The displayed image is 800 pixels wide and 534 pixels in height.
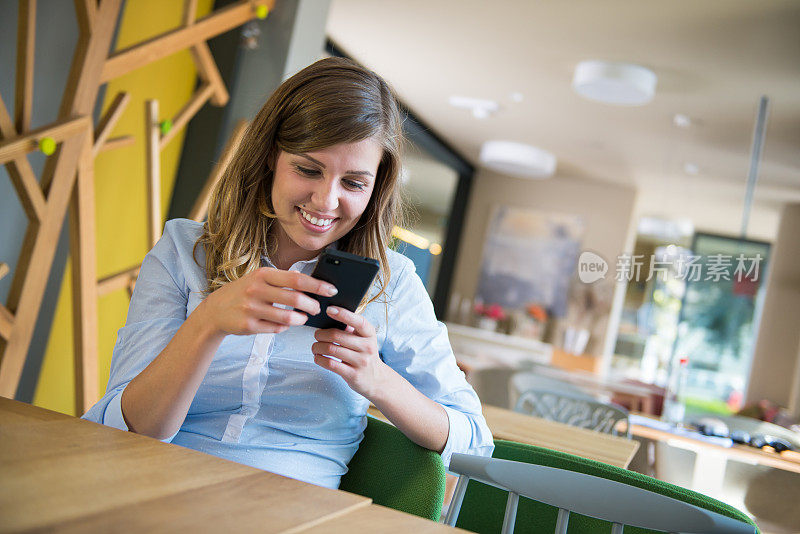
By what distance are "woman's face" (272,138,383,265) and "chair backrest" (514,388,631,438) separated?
2.12 metres

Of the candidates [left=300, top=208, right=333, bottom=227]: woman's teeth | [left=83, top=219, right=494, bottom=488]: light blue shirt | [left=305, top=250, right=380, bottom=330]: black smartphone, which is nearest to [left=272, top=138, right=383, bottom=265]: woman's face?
[left=300, top=208, right=333, bottom=227]: woman's teeth

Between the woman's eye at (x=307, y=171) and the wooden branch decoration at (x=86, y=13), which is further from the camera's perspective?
the wooden branch decoration at (x=86, y=13)

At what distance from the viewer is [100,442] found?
2.86 ft

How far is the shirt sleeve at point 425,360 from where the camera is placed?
4.27 ft

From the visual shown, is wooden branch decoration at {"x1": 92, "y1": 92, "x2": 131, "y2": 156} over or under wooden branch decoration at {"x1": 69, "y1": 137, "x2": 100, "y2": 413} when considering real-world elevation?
over

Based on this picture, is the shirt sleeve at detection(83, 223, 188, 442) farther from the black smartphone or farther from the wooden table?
the black smartphone

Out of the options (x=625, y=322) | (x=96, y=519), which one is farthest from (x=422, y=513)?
(x=625, y=322)

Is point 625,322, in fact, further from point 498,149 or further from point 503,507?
point 503,507

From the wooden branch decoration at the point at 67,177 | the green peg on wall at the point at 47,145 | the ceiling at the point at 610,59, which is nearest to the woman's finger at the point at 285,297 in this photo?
the wooden branch decoration at the point at 67,177

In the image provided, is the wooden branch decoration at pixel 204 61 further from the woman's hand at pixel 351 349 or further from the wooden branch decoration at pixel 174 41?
the woman's hand at pixel 351 349

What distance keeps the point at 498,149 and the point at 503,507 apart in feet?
21.1

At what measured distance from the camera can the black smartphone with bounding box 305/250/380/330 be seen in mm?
933

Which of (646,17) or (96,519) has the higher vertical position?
(646,17)

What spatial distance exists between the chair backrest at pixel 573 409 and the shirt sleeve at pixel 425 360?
1921 mm
